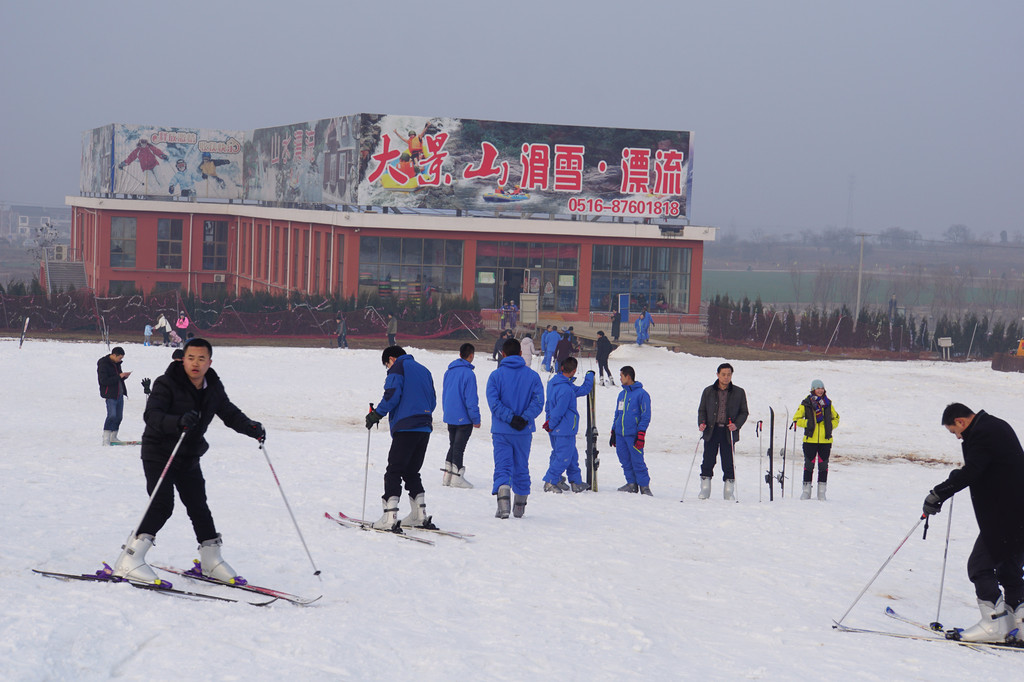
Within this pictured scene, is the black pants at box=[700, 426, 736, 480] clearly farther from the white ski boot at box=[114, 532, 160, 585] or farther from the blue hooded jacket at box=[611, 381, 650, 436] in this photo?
the white ski boot at box=[114, 532, 160, 585]

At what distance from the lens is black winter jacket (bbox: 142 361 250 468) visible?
268 inches

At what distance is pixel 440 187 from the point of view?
47219 mm

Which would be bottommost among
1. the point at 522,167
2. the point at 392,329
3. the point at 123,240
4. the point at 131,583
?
the point at 392,329

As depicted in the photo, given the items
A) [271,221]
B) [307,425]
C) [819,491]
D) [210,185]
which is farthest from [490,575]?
[210,185]

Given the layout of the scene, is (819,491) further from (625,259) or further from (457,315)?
(625,259)

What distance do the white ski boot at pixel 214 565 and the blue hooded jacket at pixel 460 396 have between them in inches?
239

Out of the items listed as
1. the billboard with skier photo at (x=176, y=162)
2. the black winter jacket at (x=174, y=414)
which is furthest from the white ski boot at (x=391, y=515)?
the billboard with skier photo at (x=176, y=162)

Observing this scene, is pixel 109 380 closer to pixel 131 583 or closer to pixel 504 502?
pixel 504 502

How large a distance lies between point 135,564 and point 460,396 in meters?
6.66

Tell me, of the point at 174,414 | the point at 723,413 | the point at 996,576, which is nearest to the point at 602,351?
the point at 723,413

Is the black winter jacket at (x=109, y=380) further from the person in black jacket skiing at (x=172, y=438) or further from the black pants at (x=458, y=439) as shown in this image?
the person in black jacket skiing at (x=172, y=438)

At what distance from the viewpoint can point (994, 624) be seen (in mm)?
7711

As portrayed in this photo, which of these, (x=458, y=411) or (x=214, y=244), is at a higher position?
(x=214, y=244)

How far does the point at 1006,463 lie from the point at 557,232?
4014 cm
